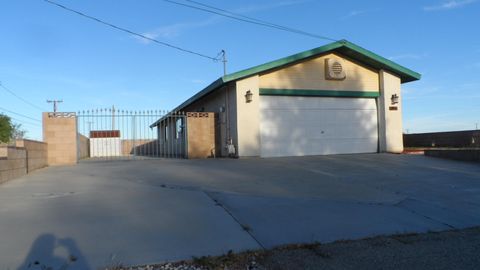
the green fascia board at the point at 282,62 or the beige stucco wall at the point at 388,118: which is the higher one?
the green fascia board at the point at 282,62

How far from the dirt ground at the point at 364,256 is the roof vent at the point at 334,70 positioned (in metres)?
13.7

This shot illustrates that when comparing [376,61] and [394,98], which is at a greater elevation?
[376,61]

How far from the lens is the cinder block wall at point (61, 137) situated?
1641 cm

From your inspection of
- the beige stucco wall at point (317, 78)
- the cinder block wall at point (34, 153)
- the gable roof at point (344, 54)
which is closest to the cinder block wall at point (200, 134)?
the gable roof at point (344, 54)

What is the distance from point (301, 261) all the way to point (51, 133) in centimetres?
1397

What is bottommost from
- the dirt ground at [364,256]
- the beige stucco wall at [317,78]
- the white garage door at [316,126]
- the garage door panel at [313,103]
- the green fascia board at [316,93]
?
the dirt ground at [364,256]

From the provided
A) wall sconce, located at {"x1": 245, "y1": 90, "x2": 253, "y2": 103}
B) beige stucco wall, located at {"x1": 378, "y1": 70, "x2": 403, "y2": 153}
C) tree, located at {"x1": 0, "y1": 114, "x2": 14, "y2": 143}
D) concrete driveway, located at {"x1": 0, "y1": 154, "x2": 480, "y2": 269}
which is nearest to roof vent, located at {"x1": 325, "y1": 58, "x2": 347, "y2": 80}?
beige stucco wall, located at {"x1": 378, "y1": 70, "x2": 403, "y2": 153}

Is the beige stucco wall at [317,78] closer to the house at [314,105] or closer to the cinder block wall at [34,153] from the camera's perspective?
the house at [314,105]

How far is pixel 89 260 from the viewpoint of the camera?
4898 millimetres

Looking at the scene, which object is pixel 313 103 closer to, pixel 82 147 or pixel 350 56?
pixel 350 56

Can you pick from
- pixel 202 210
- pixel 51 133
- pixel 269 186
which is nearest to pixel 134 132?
pixel 51 133

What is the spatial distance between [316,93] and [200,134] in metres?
5.58

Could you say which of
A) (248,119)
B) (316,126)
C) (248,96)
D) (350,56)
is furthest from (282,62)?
(350,56)

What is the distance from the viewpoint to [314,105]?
19125 millimetres
